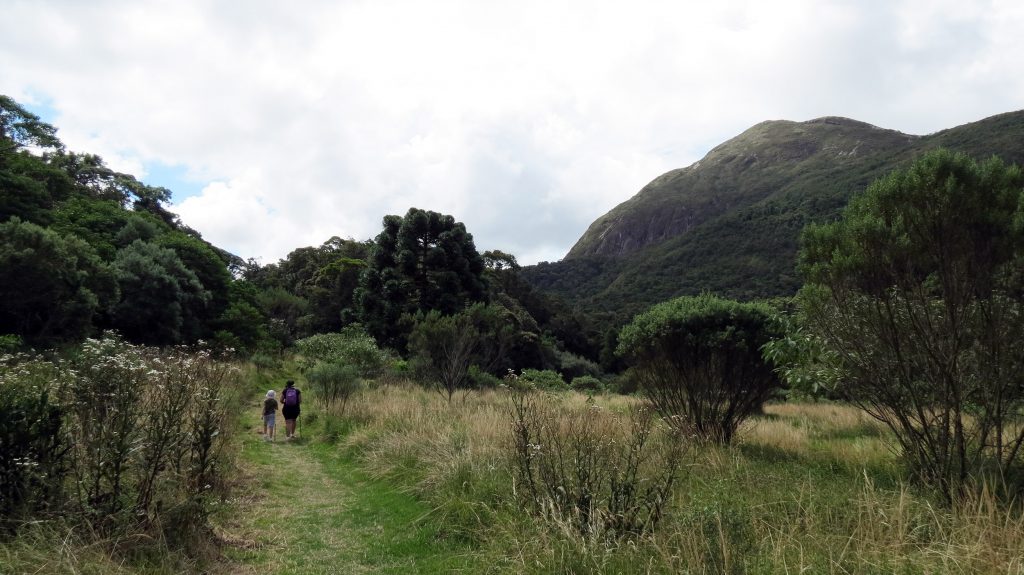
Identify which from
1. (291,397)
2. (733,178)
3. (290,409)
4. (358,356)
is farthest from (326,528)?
(733,178)

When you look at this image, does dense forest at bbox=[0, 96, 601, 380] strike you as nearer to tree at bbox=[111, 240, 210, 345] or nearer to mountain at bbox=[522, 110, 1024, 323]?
tree at bbox=[111, 240, 210, 345]

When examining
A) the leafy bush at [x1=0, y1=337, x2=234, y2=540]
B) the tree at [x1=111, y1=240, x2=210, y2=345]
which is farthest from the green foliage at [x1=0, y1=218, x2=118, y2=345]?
the leafy bush at [x1=0, y1=337, x2=234, y2=540]

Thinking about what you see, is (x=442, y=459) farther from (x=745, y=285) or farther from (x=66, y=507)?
(x=745, y=285)

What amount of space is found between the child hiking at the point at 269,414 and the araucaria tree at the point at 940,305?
1074cm

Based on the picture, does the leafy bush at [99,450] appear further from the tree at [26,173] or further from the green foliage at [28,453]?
the tree at [26,173]

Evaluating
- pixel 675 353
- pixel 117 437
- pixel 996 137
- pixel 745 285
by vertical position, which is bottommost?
pixel 117 437

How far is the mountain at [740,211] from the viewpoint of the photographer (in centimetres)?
6178

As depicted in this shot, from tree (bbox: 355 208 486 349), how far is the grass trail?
21.6 metres

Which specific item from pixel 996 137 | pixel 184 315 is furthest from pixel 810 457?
pixel 996 137

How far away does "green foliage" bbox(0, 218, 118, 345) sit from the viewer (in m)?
20.2

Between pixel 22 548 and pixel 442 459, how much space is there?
455 centimetres

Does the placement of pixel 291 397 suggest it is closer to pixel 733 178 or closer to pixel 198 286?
pixel 198 286

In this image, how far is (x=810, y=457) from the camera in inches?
304

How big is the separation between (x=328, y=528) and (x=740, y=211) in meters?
95.4
